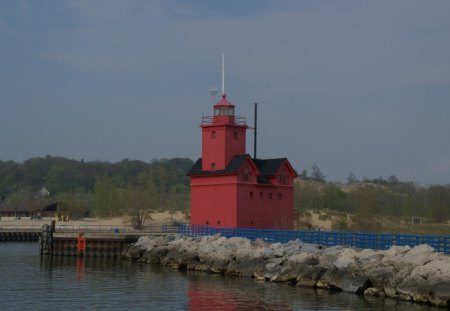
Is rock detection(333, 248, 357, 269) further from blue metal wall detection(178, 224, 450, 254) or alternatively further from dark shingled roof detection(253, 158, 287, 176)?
dark shingled roof detection(253, 158, 287, 176)

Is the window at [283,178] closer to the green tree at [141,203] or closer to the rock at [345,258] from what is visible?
the rock at [345,258]

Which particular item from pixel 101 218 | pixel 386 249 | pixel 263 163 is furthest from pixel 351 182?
pixel 386 249

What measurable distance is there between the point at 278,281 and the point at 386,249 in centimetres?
608

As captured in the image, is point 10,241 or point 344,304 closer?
point 344,304

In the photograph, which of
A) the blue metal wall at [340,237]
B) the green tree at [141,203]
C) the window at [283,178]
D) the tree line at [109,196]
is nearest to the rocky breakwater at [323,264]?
the blue metal wall at [340,237]

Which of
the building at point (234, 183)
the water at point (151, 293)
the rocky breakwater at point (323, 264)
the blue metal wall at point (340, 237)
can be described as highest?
the building at point (234, 183)

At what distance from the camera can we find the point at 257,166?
2232 inches

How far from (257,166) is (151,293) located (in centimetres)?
2371

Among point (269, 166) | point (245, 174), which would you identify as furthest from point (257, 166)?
point (245, 174)

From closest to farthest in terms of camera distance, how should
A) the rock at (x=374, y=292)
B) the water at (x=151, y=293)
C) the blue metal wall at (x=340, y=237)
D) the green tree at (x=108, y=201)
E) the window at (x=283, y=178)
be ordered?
1. the water at (x=151, y=293)
2. the rock at (x=374, y=292)
3. the blue metal wall at (x=340, y=237)
4. the window at (x=283, y=178)
5. the green tree at (x=108, y=201)

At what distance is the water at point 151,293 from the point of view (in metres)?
30.4

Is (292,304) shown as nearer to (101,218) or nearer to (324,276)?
(324,276)

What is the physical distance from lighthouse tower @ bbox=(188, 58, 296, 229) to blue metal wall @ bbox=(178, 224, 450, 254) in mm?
1751

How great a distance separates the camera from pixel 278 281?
38.4 meters
